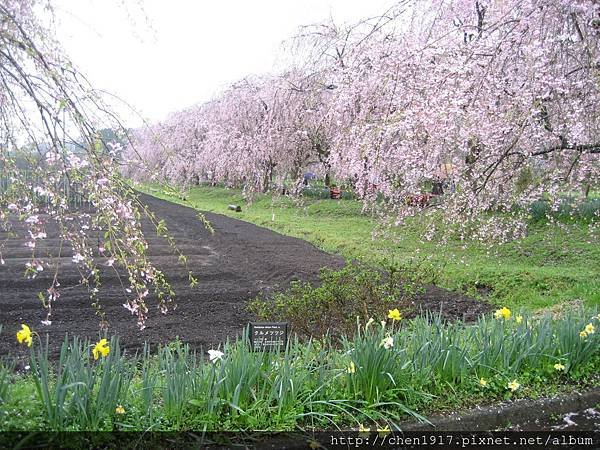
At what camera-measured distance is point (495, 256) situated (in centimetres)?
1009

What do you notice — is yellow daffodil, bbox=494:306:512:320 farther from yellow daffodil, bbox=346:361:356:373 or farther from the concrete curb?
yellow daffodil, bbox=346:361:356:373

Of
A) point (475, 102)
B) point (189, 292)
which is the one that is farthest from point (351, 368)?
point (189, 292)

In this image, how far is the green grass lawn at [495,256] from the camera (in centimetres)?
742

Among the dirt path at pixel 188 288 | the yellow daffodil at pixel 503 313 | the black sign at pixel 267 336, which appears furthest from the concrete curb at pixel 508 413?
the dirt path at pixel 188 288

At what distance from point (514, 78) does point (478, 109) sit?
0.55 meters

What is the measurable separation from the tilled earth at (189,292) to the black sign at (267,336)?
0.58m

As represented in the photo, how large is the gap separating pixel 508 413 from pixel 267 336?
4.54 feet

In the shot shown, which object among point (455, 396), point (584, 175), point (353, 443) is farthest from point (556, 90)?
point (353, 443)

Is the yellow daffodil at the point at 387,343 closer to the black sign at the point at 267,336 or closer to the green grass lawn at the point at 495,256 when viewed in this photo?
the black sign at the point at 267,336

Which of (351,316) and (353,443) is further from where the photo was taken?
(351,316)

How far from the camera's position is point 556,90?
614cm

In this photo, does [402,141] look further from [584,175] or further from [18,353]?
[18,353]

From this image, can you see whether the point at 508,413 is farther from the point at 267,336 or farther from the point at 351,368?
the point at 267,336

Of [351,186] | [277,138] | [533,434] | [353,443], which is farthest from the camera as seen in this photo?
[277,138]
